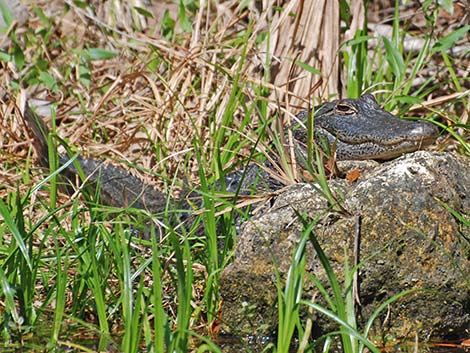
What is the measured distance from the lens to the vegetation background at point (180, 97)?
372 centimetres

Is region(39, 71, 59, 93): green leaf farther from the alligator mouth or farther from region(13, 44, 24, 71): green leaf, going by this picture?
the alligator mouth

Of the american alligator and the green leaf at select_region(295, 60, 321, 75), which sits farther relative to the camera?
the green leaf at select_region(295, 60, 321, 75)

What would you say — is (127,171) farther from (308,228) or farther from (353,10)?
(308,228)

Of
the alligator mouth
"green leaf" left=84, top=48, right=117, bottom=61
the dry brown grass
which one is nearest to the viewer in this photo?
the alligator mouth

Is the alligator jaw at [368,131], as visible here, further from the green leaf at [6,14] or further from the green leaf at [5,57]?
the green leaf at [6,14]

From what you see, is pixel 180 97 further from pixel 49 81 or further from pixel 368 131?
pixel 368 131

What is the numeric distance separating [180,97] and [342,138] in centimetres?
145

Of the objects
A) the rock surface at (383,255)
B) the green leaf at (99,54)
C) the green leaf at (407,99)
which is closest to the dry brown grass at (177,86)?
the green leaf at (99,54)

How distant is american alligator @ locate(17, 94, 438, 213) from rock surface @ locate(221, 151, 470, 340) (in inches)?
15.4

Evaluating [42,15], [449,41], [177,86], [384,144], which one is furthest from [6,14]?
[384,144]

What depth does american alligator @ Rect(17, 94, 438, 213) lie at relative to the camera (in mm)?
4148

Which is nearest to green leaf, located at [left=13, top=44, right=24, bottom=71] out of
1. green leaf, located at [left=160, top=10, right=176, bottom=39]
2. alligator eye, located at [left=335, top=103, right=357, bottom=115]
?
green leaf, located at [left=160, top=10, right=176, bottom=39]

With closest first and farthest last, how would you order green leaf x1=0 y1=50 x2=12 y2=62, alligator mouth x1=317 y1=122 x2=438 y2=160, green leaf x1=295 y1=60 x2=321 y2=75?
alligator mouth x1=317 y1=122 x2=438 y2=160 → green leaf x1=295 y1=60 x2=321 y2=75 → green leaf x1=0 y1=50 x2=12 y2=62

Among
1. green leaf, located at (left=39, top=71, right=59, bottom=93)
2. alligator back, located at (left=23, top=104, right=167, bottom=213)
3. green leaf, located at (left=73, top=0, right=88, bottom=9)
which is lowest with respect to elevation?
alligator back, located at (left=23, top=104, right=167, bottom=213)
